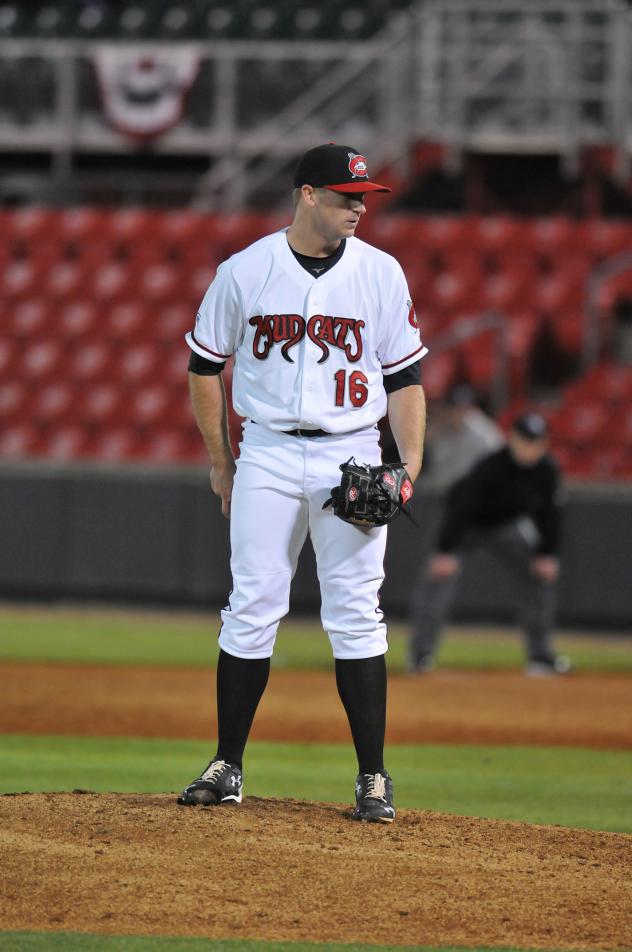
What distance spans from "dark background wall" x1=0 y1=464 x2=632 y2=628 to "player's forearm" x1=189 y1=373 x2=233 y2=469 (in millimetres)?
7401

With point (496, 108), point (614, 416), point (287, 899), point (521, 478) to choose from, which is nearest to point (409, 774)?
point (287, 899)

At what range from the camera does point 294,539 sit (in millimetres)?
4340

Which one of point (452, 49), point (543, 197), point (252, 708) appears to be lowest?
point (252, 708)

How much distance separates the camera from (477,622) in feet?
39.6

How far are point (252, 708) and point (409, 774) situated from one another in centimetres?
180

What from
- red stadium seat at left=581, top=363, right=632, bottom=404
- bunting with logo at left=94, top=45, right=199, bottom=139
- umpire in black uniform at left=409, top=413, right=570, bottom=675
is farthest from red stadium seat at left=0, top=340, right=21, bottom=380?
umpire in black uniform at left=409, top=413, right=570, bottom=675

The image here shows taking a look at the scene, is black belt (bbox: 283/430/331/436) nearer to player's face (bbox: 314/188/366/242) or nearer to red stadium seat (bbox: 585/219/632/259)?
player's face (bbox: 314/188/366/242)

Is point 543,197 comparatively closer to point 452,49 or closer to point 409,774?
point 452,49

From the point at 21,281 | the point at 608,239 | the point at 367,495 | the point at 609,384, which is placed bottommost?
the point at 367,495

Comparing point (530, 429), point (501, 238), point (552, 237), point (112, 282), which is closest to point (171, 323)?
point (112, 282)

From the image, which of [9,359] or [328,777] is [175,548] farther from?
[328,777]

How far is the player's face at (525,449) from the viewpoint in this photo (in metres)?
9.04

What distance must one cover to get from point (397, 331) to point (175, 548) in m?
8.12

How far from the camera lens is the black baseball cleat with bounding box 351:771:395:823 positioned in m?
4.30
